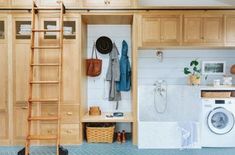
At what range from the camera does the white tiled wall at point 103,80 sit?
529 centimetres

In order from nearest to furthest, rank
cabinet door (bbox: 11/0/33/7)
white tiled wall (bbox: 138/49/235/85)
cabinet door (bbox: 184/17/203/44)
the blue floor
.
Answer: the blue floor → cabinet door (bbox: 11/0/33/7) → cabinet door (bbox: 184/17/203/44) → white tiled wall (bbox: 138/49/235/85)

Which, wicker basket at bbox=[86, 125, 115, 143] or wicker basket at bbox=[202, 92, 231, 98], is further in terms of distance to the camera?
wicker basket at bbox=[86, 125, 115, 143]

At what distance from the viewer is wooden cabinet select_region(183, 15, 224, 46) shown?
465 centimetres

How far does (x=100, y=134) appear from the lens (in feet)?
15.9

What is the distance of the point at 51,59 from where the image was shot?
15.2 ft

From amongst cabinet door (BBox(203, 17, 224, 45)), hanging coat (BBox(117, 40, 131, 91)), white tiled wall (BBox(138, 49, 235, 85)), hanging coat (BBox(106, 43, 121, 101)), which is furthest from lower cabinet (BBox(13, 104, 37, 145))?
cabinet door (BBox(203, 17, 224, 45))

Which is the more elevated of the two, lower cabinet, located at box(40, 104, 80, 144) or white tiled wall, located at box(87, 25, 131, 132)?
white tiled wall, located at box(87, 25, 131, 132)

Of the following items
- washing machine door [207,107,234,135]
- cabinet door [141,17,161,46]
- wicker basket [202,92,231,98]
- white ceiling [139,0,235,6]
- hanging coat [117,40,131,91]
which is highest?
white ceiling [139,0,235,6]

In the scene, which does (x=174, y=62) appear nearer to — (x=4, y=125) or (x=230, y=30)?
(x=230, y=30)

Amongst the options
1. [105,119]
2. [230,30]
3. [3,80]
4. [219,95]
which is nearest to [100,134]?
[105,119]

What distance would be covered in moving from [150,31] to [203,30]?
90 cm

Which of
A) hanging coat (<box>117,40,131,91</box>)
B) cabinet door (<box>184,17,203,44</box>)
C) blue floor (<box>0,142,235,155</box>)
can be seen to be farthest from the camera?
hanging coat (<box>117,40,131,91</box>)

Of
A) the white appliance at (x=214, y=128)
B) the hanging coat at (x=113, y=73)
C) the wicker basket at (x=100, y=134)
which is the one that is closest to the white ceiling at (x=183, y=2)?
the hanging coat at (x=113, y=73)

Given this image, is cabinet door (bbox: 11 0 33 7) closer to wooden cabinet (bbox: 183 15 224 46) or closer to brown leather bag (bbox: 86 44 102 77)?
brown leather bag (bbox: 86 44 102 77)
